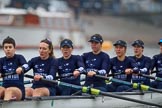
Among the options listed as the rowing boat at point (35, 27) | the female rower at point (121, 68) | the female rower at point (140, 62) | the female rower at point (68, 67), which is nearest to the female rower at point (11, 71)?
the female rower at point (68, 67)

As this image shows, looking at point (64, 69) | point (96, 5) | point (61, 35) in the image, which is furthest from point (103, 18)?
point (64, 69)

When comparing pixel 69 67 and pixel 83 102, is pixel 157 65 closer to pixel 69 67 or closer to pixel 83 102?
pixel 69 67

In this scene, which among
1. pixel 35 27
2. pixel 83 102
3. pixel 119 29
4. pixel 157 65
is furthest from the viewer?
pixel 119 29

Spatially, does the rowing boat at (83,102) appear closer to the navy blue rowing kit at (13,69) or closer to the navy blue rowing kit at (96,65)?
the navy blue rowing kit at (13,69)

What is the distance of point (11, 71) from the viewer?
1090 centimetres

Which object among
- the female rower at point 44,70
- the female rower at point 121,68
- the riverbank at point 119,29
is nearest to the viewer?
the female rower at point 44,70

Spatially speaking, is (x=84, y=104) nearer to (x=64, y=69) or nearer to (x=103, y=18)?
(x=64, y=69)

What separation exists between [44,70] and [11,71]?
0.75m

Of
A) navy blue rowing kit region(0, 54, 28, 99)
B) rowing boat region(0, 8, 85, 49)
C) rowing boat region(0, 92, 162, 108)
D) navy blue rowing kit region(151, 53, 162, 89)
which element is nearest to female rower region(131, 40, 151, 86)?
navy blue rowing kit region(151, 53, 162, 89)

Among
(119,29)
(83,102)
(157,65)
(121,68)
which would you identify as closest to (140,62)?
(157,65)

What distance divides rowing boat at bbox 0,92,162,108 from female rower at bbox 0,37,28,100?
18 centimetres

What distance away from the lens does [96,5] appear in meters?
53.4

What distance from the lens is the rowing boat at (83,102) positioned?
1063cm

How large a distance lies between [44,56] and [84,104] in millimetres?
1244
